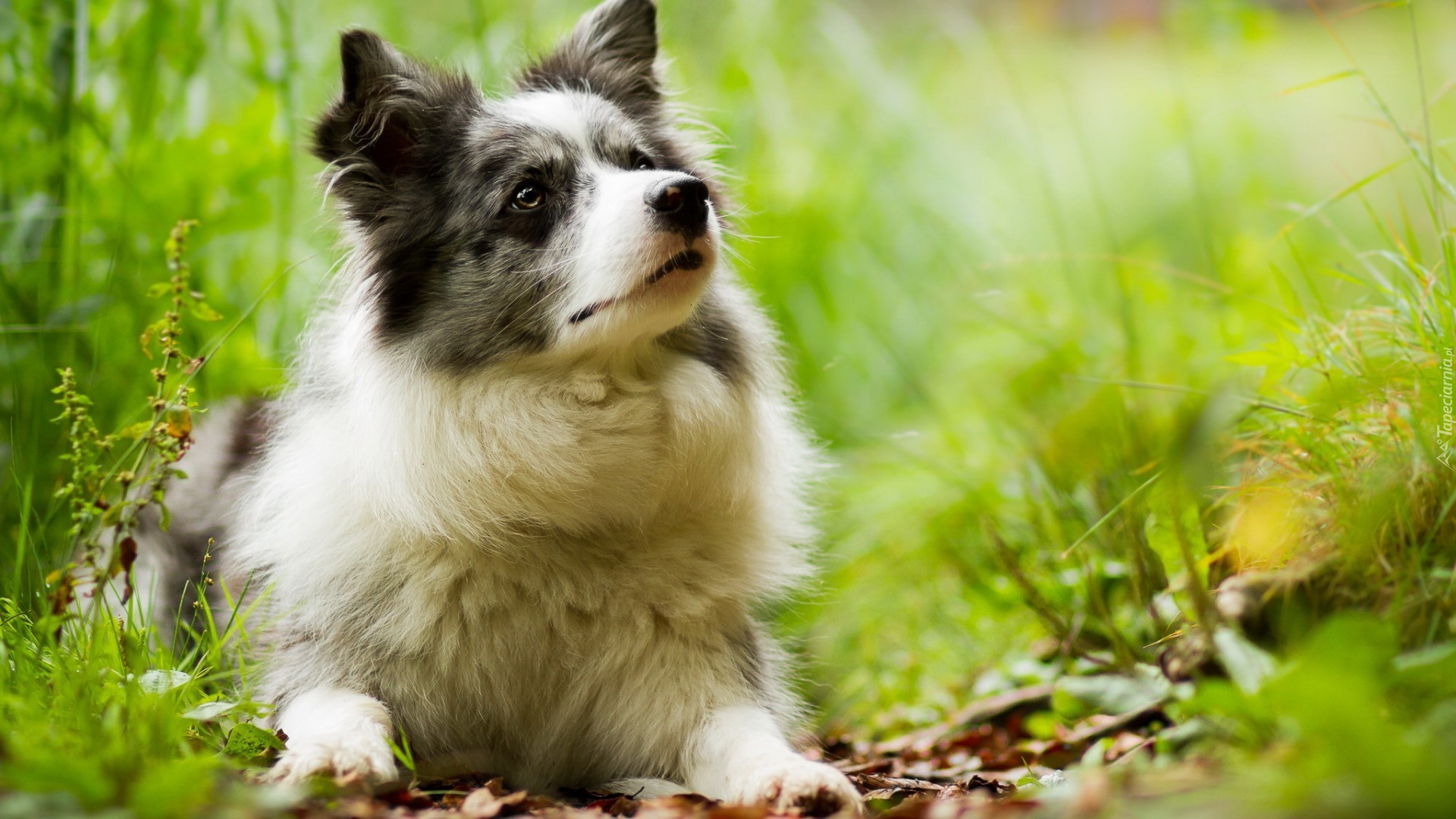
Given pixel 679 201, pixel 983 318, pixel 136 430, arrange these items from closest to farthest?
1. pixel 136 430
2. pixel 679 201
3. pixel 983 318

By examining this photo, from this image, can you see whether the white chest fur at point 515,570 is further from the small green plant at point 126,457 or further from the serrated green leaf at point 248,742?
the small green plant at point 126,457

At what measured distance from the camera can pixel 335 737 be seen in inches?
89.4

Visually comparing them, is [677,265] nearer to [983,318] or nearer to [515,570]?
[515,570]

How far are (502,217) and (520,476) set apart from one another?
28.9 inches

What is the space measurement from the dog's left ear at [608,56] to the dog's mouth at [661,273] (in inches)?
40.3

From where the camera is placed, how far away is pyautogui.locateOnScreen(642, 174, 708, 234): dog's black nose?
267 centimetres

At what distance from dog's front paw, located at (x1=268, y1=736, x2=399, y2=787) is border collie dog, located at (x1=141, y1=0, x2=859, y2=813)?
0.38 feet

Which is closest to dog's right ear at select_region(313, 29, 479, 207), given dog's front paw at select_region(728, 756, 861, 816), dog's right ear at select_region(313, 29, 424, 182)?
dog's right ear at select_region(313, 29, 424, 182)

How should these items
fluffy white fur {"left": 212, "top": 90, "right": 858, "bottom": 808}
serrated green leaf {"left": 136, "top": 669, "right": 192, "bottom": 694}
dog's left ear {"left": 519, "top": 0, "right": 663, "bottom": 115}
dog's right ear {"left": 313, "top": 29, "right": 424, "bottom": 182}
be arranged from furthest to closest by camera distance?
dog's left ear {"left": 519, "top": 0, "right": 663, "bottom": 115} < dog's right ear {"left": 313, "top": 29, "right": 424, "bottom": 182} < fluffy white fur {"left": 212, "top": 90, "right": 858, "bottom": 808} < serrated green leaf {"left": 136, "top": 669, "right": 192, "bottom": 694}

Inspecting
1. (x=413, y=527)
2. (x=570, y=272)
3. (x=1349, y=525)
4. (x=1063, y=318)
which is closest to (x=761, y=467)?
(x=570, y=272)

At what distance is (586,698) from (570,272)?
1080 millimetres

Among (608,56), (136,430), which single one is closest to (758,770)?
(136,430)

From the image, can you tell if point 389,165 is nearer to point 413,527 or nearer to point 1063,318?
point 413,527

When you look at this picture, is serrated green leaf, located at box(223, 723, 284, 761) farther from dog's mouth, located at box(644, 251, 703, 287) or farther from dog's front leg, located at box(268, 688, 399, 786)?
dog's mouth, located at box(644, 251, 703, 287)
